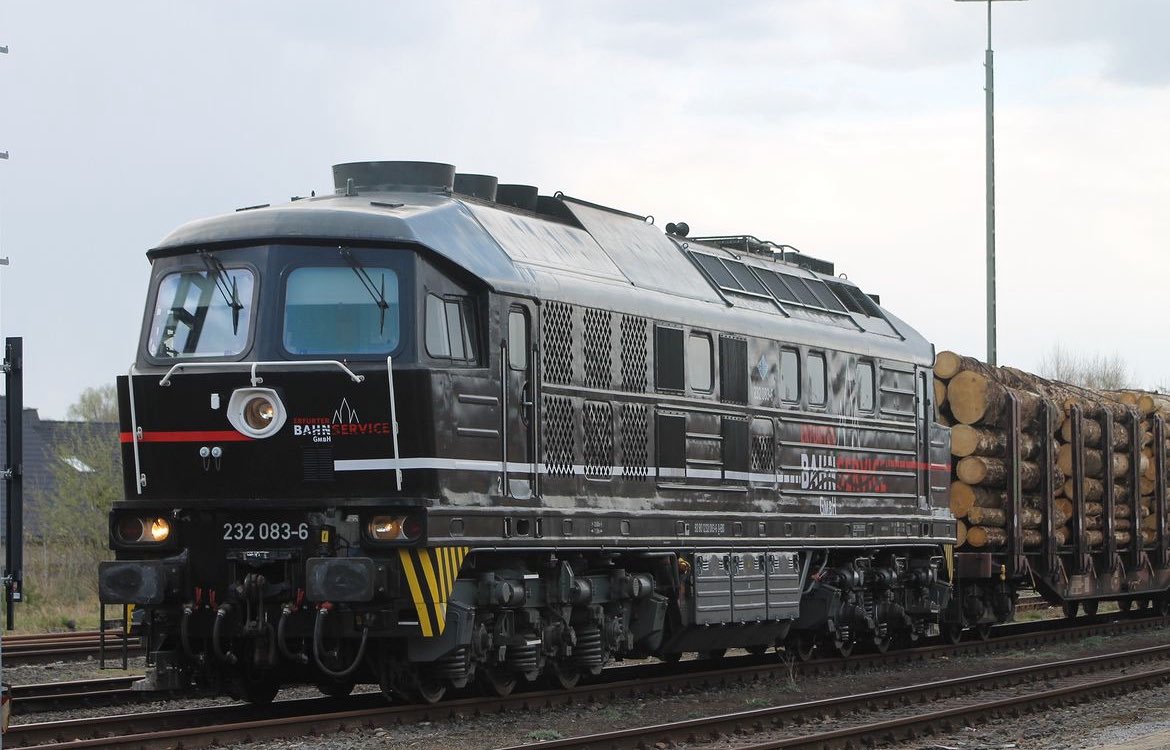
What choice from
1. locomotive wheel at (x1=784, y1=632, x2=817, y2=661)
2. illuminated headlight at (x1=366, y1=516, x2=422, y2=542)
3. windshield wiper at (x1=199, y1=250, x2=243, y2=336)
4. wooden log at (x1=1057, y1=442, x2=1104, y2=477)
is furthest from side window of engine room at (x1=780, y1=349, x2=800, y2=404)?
wooden log at (x1=1057, y1=442, x2=1104, y2=477)

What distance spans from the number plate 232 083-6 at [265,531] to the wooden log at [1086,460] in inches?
613

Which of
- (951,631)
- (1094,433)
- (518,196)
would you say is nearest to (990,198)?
(1094,433)

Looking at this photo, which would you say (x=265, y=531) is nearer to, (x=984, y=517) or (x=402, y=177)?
(x=402, y=177)

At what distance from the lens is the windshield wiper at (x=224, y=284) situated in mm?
12578

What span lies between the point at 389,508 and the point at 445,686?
2.17 meters

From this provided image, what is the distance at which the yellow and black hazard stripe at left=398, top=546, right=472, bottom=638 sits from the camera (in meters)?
12.1

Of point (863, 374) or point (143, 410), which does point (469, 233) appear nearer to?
point (143, 410)

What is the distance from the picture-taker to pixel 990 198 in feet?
103

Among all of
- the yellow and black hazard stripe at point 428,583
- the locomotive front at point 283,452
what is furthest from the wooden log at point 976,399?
the yellow and black hazard stripe at point 428,583

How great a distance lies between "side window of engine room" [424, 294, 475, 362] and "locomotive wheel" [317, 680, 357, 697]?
293cm

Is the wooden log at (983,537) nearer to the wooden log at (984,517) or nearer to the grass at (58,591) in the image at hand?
the wooden log at (984,517)

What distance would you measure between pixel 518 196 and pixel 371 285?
11.2 ft

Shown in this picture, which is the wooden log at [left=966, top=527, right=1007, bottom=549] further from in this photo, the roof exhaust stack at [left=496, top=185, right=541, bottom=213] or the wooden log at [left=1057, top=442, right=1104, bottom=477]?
the roof exhaust stack at [left=496, top=185, right=541, bottom=213]

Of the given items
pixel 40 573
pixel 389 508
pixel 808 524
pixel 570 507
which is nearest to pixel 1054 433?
pixel 808 524
